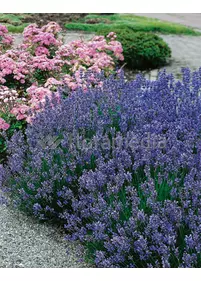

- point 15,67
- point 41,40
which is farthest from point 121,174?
point 41,40

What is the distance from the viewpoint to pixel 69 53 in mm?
6590

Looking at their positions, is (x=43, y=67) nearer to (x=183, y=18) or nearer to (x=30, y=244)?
(x=30, y=244)

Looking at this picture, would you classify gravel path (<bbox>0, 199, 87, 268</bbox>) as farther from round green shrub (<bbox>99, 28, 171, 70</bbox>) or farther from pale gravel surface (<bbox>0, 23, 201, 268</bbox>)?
round green shrub (<bbox>99, 28, 171, 70</bbox>)

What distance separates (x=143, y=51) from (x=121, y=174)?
255 inches

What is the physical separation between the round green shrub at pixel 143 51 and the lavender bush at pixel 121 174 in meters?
4.71

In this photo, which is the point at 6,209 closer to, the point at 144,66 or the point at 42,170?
the point at 42,170

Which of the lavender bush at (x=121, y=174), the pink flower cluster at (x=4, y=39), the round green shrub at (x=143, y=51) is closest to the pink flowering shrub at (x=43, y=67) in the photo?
the pink flower cluster at (x=4, y=39)

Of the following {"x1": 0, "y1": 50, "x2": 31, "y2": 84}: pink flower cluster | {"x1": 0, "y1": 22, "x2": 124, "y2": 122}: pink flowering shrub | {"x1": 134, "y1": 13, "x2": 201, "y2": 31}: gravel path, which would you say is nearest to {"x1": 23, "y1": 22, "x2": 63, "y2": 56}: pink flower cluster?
{"x1": 0, "y1": 22, "x2": 124, "y2": 122}: pink flowering shrub

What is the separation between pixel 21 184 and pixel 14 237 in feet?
1.51

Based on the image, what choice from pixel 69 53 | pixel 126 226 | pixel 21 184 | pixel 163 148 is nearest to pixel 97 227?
pixel 126 226

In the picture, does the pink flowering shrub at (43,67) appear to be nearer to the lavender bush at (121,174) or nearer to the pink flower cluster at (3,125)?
the pink flower cluster at (3,125)

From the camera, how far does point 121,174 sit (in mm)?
3223

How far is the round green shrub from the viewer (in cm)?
930

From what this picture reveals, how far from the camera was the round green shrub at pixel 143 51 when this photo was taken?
30.5 ft
